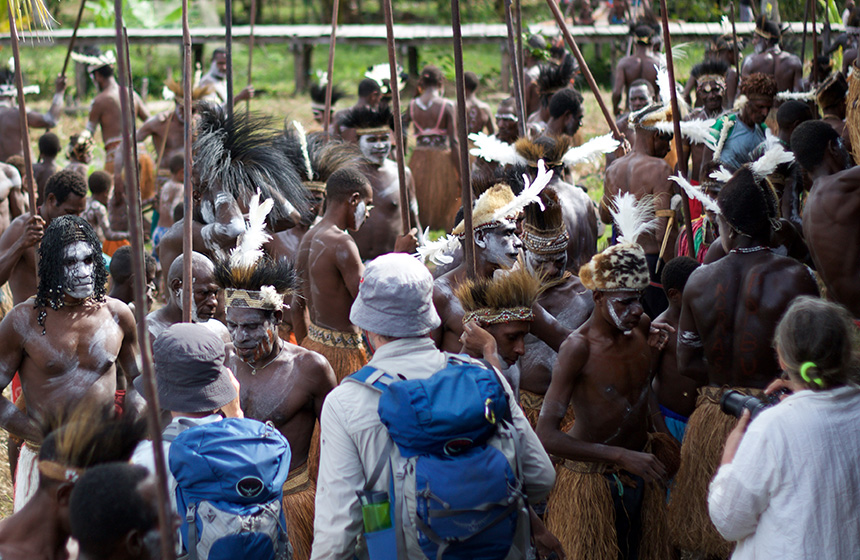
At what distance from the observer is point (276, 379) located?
3705mm

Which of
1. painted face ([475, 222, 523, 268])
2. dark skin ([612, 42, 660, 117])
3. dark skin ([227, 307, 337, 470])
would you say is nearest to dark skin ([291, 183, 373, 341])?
painted face ([475, 222, 523, 268])

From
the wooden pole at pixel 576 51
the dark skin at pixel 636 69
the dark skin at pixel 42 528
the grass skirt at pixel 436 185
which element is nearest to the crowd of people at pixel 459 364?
the dark skin at pixel 42 528

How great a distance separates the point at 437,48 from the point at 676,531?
1733 centimetres

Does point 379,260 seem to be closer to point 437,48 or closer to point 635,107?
point 635,107

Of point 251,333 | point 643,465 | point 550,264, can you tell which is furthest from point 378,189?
point 643,465

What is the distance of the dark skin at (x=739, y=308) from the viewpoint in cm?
377

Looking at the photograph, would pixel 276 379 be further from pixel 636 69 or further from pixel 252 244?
pixel 636 69

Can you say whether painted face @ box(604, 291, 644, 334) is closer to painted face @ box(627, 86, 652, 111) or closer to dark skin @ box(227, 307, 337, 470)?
dark skin @ box(227, 307, 337, 470)

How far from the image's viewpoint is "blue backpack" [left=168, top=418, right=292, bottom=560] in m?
2.52

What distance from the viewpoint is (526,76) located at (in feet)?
38.3

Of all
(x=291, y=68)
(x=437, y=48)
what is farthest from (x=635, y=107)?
(x=291, y=68)

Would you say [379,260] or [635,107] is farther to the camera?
[635,107]

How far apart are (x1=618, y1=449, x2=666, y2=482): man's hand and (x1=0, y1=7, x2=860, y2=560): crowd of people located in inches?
0.7

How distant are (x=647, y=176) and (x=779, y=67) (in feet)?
16.4
